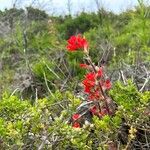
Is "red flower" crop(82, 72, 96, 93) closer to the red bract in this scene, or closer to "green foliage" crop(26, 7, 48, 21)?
the red bract

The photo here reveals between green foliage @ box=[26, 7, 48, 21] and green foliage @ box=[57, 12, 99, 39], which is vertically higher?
green foliage @ box=[26, 7, 48, 21]

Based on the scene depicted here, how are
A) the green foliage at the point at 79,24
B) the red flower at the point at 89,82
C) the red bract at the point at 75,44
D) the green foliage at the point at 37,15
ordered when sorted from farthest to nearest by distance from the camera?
the green foliage at the point at 37,15
the green foliage at the point at 79,24
the red bract at the point at 75,44
the red flower at the point at 89,82

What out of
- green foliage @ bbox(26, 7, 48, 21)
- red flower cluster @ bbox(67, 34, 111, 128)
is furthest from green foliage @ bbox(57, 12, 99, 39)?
red flower cluster @ bbox(67, 34, 111, 128)

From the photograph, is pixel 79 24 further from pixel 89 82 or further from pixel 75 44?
pixel 89 82

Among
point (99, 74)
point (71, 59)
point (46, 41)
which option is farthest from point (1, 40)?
point (99, 74)

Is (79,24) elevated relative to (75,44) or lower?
lower

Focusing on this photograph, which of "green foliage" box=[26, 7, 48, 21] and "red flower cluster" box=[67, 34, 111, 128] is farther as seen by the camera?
"green foliage" box=[26, 7, 48, 21]

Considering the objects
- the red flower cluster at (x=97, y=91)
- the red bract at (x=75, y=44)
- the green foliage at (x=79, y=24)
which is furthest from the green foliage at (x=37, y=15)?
the red flower cluster at (x=97, y=91)

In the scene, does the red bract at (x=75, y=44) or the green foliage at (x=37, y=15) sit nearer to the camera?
the red bract at (x=75, y=44)

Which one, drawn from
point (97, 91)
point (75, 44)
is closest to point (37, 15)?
point (75, 44)

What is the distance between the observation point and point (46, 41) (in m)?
9.69

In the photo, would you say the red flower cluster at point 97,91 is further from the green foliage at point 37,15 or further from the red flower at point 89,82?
the green foliage at point 37,15

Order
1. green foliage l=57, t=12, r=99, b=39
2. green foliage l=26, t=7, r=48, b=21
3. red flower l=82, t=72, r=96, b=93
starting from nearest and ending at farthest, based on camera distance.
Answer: red flower l=82, t=72, r=96, b=93 < green foliage l=57, t=12, r=99, b=39 < green foliage l=26, t=7, r=48, b=21

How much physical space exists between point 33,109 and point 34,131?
11 cm
